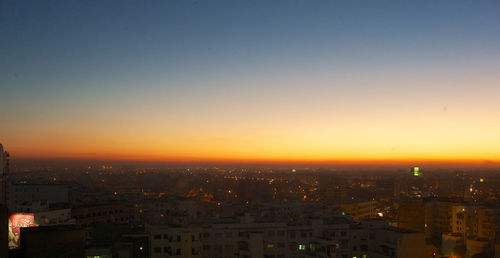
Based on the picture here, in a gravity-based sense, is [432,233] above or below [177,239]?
below

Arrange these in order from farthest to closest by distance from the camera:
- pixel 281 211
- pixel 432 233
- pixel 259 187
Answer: pixel 259 187 → pixel 432 233 → pixel 281 211

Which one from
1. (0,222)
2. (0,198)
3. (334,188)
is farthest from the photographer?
(334,188)

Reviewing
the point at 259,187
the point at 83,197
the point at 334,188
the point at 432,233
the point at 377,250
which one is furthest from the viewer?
the point at 259,187

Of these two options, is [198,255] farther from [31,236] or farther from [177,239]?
[31,236]

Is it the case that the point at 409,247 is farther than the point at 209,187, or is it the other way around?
the point at 209,187

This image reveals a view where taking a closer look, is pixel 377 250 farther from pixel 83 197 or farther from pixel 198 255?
pixel 83 197

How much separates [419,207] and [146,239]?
728 inches

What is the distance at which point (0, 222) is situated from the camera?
6.11 m

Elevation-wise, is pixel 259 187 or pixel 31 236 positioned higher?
pixel 31 236

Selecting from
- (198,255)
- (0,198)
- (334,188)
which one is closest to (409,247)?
(198,255)

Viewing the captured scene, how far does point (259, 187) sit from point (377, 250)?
149 ft

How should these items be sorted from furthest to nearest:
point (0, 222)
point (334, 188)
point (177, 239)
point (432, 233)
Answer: point (334, 188), point (432, 233), point (177, 239), point (0, 222)

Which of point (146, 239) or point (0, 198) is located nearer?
point (146, 239)

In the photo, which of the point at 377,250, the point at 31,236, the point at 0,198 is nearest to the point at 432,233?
the point at 377,250
